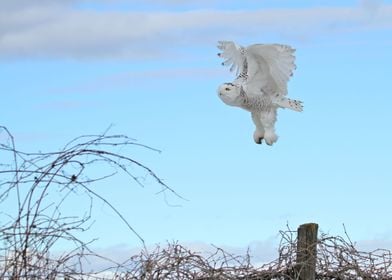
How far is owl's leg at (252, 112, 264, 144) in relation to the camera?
9.65 meters

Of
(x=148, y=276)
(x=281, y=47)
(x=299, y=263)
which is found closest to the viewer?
(x=148, y=276)

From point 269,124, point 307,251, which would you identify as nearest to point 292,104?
point 269,124

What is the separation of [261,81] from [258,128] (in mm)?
421

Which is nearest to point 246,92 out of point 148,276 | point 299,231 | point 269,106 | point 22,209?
point 269,106

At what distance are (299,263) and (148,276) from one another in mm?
1079

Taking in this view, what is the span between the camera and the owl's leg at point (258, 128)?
9648 mm

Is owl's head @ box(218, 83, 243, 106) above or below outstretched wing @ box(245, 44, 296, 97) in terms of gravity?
below

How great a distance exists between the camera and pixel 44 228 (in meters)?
6.12

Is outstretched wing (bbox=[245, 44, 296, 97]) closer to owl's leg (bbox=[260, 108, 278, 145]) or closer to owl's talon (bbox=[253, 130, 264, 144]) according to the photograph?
owl's leg (bbox=[260, 108, 278, 145])

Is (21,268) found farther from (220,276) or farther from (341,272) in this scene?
(341,272)

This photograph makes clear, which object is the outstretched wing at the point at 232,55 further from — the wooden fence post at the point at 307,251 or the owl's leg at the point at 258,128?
the wooden fence post at the point at 307,251

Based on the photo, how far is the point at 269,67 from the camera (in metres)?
9.59

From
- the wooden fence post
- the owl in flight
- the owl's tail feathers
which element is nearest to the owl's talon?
the owl in flight

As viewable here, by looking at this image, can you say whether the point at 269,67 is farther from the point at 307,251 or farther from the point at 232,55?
the point at 307,251
